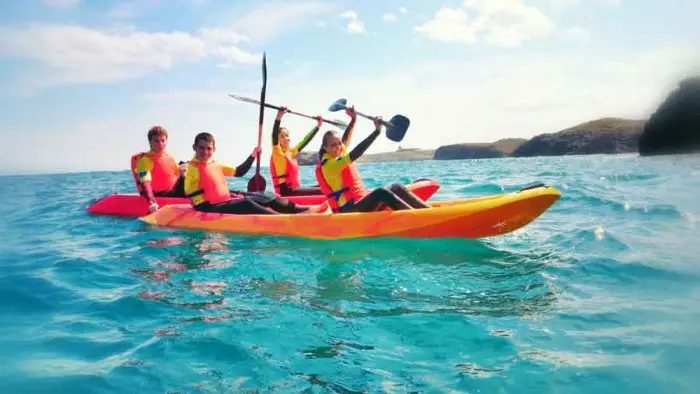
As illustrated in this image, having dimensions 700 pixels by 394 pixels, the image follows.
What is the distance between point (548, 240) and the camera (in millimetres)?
6887

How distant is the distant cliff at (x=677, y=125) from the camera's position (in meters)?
50.0

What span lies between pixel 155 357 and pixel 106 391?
425 mm

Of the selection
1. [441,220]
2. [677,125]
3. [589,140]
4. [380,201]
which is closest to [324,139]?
[380,201]

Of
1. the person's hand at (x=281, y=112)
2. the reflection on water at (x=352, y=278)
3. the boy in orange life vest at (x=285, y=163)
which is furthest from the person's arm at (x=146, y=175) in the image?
A: the person's hand at (x=281, y=112)

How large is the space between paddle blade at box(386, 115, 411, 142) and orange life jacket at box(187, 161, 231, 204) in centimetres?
300

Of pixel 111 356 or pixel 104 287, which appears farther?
pixel 104 287

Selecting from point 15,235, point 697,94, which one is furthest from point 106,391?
point 697,94

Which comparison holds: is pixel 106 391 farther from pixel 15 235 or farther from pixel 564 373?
pixel 15 235

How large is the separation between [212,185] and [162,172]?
2.23 metres

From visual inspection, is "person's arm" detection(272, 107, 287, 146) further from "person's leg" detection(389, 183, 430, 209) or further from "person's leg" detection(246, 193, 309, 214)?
"person's leg" detection(389, 183, 430, 209)

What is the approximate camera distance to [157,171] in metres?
9.81

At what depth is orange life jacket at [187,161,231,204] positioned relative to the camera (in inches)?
316

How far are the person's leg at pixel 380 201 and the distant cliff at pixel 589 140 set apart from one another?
290ft

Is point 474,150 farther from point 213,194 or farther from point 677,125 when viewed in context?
point 213,194
